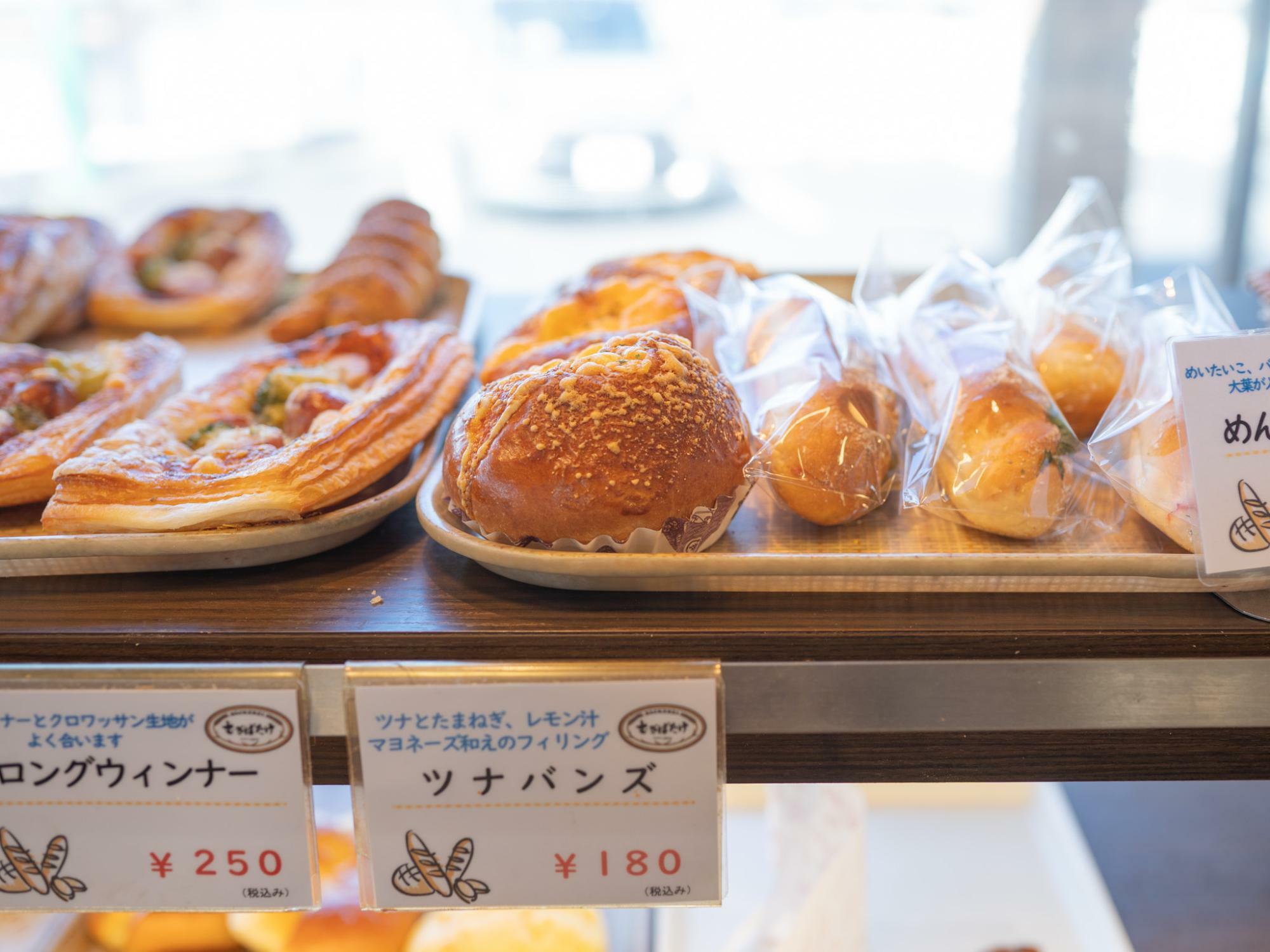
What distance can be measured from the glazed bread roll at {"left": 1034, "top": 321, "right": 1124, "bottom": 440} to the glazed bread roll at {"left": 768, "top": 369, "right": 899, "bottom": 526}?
9.9 inches

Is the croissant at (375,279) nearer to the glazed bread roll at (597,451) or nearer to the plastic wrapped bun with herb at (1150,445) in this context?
the glazed bread roll at (597,451)

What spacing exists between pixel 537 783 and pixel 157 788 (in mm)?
336

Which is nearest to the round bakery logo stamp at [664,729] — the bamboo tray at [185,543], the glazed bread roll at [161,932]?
the bamboo tray at [185,543]

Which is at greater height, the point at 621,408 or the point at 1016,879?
the point at 621,408

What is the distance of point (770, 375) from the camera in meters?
1.19

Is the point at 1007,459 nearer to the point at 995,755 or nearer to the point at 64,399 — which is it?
the point at 995,755

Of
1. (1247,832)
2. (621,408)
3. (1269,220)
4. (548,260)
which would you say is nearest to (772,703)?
(621,408)

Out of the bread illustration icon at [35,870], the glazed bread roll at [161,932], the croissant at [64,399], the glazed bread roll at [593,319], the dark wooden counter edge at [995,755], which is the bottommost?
the glazed bread roll at [161,932]

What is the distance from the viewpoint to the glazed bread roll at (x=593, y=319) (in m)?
1.28

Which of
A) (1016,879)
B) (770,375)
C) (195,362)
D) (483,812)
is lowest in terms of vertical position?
(1016,879)

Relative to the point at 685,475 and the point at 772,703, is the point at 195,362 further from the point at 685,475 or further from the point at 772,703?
the point at 772,703

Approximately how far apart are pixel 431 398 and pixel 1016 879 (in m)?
1.09

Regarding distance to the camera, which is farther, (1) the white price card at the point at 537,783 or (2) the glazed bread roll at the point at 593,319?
(2) the glazed bread roll at the point at 593,319

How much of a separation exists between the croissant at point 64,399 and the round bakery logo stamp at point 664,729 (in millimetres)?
691
